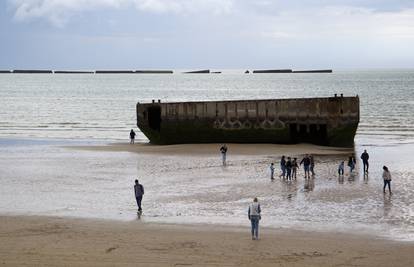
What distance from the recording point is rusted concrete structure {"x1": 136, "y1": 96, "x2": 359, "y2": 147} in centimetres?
3866

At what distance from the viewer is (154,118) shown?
139 ft

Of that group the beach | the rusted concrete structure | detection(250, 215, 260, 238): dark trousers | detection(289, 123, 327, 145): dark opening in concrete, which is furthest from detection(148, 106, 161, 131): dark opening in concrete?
detection(250, 215, 260, 238): dark trousers

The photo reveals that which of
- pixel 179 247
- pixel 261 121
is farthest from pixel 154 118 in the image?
pixel 179 247

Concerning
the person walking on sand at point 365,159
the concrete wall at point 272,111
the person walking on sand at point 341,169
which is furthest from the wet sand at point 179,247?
the concrete wall at point 272,111

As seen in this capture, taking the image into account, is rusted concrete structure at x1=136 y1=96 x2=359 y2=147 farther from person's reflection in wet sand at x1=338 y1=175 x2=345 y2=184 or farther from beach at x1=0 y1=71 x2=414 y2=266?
person's reflection in wet sand at x1=338 y1=175 x2=345 y2=184

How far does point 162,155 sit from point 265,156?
523 centimetres

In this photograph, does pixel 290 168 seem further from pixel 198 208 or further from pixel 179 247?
pixel 179 247

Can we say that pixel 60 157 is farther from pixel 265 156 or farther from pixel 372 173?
pixel 372 173

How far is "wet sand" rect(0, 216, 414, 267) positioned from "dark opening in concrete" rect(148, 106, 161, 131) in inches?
933

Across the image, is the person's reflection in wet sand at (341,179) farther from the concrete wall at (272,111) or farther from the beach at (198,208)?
the concrete wall at (272,111)

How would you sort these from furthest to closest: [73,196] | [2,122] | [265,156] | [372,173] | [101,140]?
[2,122]
[101,140]
[265,156]
[372,173]
[73,196]

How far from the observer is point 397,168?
29.6m

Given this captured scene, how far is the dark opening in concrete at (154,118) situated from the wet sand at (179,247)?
23.7m

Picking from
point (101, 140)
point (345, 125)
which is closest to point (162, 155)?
point (345, 125)
